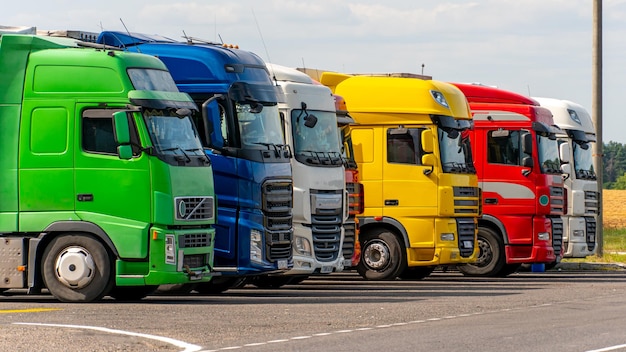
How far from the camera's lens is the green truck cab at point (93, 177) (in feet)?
62.2

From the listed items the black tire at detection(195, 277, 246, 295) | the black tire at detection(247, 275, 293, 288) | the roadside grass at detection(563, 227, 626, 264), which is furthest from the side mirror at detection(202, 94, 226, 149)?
the roadside grass at detection(563, 227, 626, 264)

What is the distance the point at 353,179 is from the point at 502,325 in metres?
9.29

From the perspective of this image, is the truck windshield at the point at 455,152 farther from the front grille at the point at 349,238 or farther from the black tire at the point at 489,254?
the front grille at the point at 349,238

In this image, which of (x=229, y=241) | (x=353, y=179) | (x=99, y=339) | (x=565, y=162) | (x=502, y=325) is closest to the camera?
(x=99, y=339)

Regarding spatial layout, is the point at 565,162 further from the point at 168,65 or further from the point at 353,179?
the point at 168,65

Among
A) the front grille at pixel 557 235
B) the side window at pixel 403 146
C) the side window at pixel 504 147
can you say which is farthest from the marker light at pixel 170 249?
the front grille at pixel 557 235

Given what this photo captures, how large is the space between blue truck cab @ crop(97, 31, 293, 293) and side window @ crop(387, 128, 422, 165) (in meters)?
4.99

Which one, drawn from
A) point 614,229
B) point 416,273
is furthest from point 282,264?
point 614,229

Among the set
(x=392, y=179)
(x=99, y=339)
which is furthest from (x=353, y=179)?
(x=99, y=339)

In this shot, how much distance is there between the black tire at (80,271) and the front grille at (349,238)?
6.29 metres

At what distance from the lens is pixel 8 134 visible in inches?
766

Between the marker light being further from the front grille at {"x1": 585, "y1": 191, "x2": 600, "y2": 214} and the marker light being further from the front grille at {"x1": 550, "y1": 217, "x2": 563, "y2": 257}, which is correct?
the front grille at {"x1": 585, "y1": 191, "x2": 600, "y2": 214}

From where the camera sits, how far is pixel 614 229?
198 feet

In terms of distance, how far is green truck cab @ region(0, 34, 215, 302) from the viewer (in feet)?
62.2
